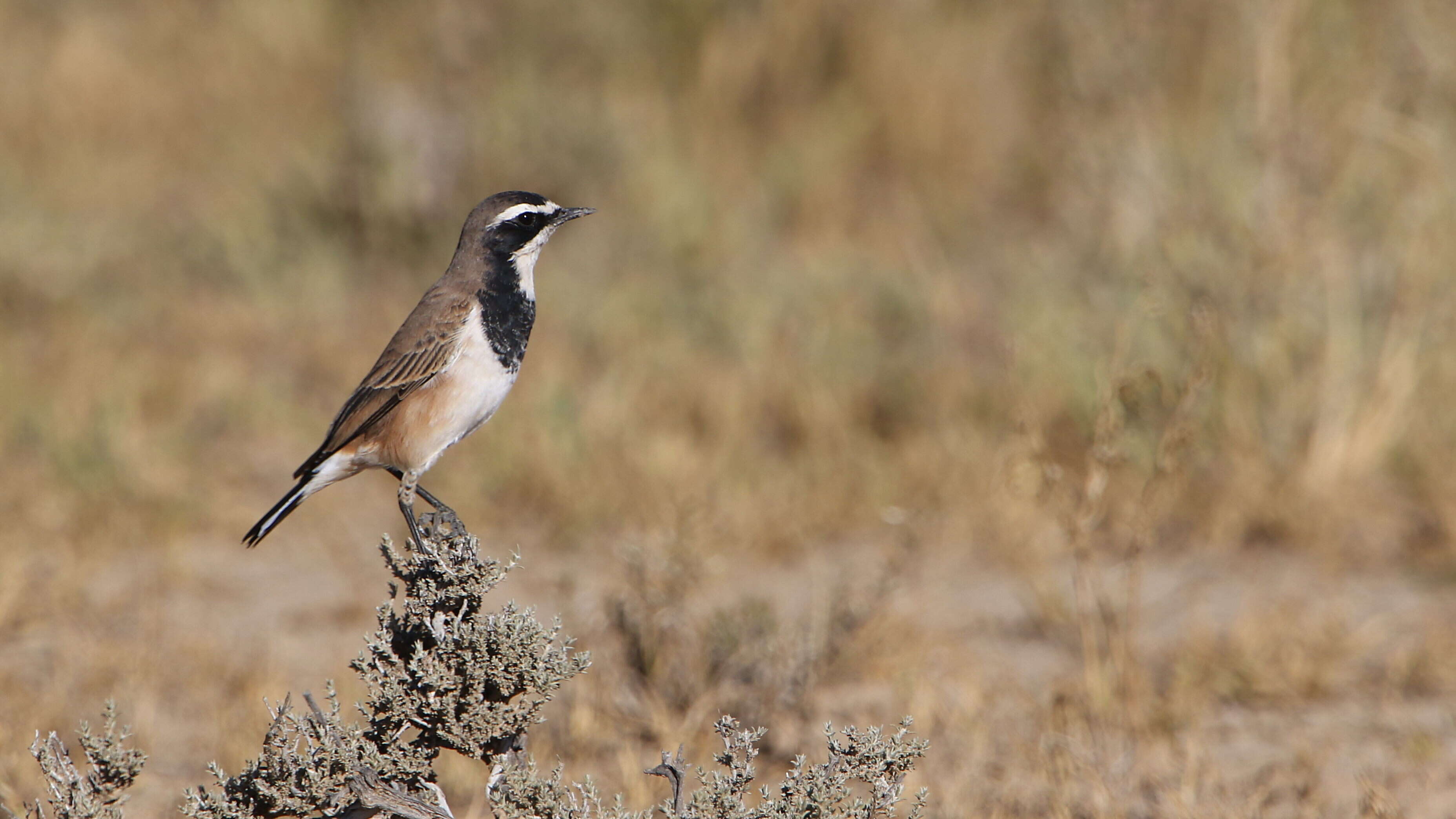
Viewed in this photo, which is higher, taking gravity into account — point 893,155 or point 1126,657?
point 893,155

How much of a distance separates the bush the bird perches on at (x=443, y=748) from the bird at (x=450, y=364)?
0.75m

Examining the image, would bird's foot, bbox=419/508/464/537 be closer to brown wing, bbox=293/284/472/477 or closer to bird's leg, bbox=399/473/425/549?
bird's leg, bbox=399/473/425/549

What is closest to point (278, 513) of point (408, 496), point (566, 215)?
point (408, 496)

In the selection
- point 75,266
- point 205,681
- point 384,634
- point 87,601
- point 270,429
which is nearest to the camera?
point 384,634

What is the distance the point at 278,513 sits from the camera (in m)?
3.83

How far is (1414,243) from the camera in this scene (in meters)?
5.85

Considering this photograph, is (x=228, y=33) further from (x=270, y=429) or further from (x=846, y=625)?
(x=846, y=625)

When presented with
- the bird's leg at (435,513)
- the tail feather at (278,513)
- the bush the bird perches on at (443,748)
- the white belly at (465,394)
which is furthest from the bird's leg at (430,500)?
the bush the bird perches on at (443,748)

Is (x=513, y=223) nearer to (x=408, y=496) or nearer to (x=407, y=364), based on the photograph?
(x=407, y=364)

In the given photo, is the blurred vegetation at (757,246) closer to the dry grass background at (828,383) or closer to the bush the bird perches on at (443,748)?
the dry grass background at (828,383)

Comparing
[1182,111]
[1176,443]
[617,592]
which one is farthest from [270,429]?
[1182,111]

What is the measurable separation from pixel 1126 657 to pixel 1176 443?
0.79 m

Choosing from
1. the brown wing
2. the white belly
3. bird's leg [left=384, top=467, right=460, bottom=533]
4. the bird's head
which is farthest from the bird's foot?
the bird's head

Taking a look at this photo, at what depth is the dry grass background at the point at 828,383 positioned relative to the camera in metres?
4.56
